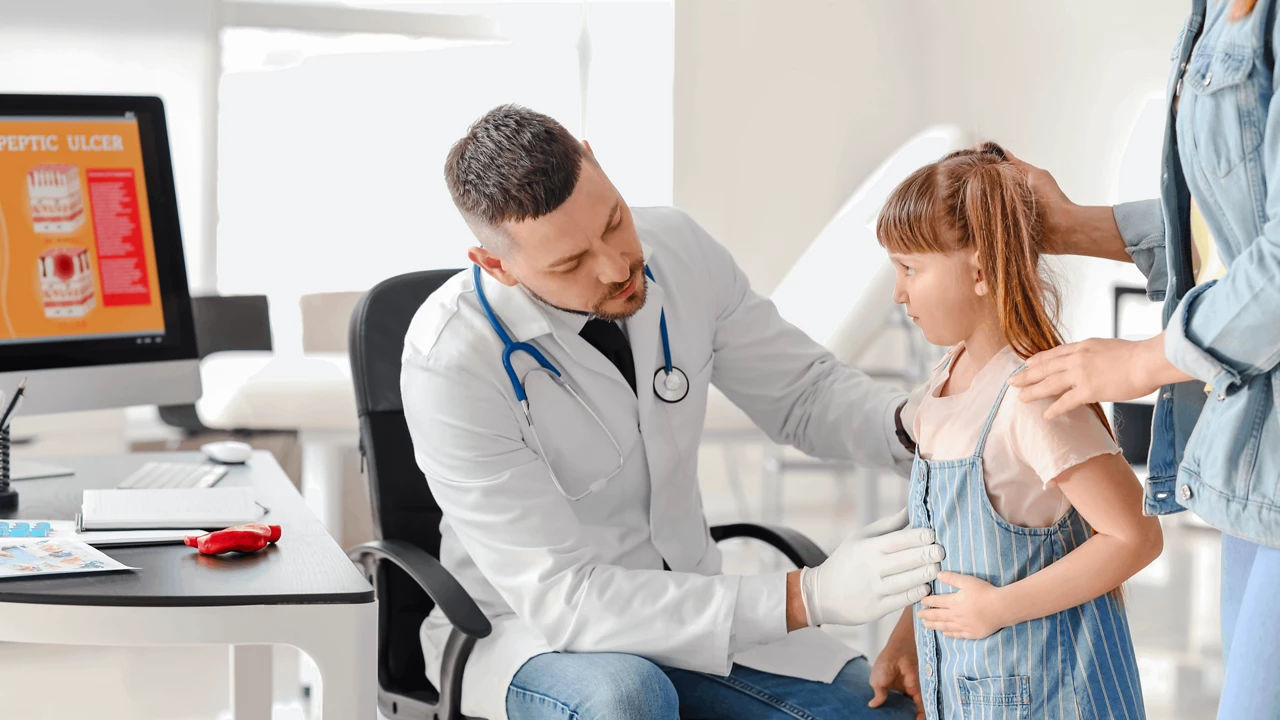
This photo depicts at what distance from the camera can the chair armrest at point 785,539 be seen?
5.03 ft

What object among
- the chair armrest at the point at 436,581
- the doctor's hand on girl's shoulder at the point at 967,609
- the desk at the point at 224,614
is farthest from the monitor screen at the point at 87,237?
the doctor's hand on girl's shoulder at the point at 967,609

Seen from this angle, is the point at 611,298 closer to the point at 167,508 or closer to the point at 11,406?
the point at 167,508

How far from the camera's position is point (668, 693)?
1.29m

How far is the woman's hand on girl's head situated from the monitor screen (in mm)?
1238

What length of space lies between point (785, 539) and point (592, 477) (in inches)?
10.5

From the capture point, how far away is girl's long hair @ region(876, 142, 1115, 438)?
3.87 feet

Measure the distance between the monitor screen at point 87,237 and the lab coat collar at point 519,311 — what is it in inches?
23.0

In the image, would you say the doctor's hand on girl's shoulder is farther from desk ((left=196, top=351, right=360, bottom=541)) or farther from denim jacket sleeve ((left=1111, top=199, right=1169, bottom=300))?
desk ((left=196, top=351, right=360, bottom=541))

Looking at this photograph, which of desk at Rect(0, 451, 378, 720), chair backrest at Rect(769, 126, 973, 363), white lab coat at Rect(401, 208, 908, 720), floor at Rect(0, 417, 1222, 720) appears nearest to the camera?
desk at Rect(0, 451, 378, 720)

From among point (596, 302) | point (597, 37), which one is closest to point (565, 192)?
point (596, 302)

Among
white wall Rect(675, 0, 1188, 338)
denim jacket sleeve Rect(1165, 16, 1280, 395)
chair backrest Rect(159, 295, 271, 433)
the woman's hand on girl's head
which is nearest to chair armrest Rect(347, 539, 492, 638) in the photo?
the woman's hand on girl's head

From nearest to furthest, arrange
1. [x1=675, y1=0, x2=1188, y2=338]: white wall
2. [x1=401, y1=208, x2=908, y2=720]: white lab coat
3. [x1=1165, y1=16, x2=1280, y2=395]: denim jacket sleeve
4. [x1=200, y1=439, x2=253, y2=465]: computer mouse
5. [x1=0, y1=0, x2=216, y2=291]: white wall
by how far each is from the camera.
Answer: [x1=1165, y1=16, x2=1280, y2=395]: denim jacket sleeve, [x1=401, y1=208, x2=908, y2=720]: white lab coat, [x1=200, y1=439, x2=253, y2=465]: computer mouse, [x1=0, y1=0, x2=216, y2=291]: white wall, [x1=675, y1=0, x2=1188, y2=338]: white wall

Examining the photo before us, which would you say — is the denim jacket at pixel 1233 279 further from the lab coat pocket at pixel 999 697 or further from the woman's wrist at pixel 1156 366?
the lab coat pocket at pixel 999 697

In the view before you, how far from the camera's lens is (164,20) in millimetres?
3918
